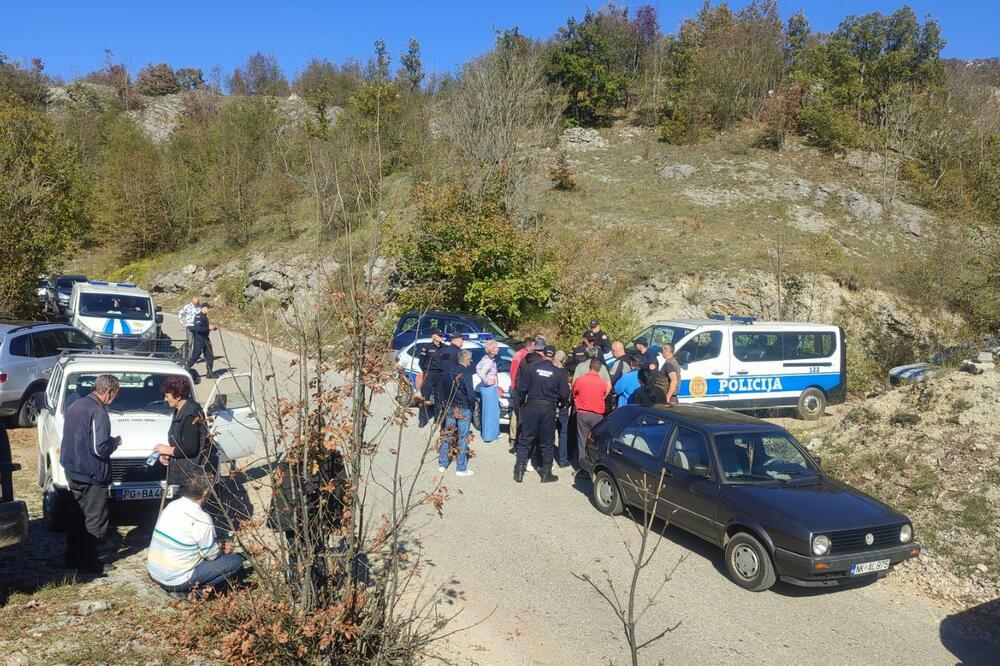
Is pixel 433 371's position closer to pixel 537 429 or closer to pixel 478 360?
pixel 478 360

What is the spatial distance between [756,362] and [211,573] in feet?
38.9

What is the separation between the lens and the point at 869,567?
6793 millimetres

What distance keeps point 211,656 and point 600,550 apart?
13.9 feet

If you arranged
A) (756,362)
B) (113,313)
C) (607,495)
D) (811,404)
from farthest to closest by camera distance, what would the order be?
1. (113,313)
2. (811,404)
3. (756,362)
4. (607,495)

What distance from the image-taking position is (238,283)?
32688mm

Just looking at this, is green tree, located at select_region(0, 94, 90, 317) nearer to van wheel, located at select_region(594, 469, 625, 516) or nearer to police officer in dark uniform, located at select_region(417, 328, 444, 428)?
police officer in dark uniform, located at select_region(417, 328, 444, 428)

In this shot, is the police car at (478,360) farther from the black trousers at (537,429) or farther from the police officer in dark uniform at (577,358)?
the black trousers at (537,429)

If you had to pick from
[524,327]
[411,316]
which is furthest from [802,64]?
[411,316]

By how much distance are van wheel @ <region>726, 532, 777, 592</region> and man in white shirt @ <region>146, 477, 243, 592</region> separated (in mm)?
4715

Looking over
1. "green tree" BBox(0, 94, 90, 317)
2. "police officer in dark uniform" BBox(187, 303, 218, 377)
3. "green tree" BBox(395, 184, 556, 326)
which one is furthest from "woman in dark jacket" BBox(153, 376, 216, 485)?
"green tree" BBox(0, 94, 90, 317)

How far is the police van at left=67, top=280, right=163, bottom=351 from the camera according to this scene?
18.6 m

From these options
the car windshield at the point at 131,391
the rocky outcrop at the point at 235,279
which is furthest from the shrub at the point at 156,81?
the car windshield at the point at 131,391

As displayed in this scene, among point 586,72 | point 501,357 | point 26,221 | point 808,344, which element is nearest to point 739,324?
point 808,344

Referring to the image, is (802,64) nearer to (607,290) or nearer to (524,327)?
(607,290)
